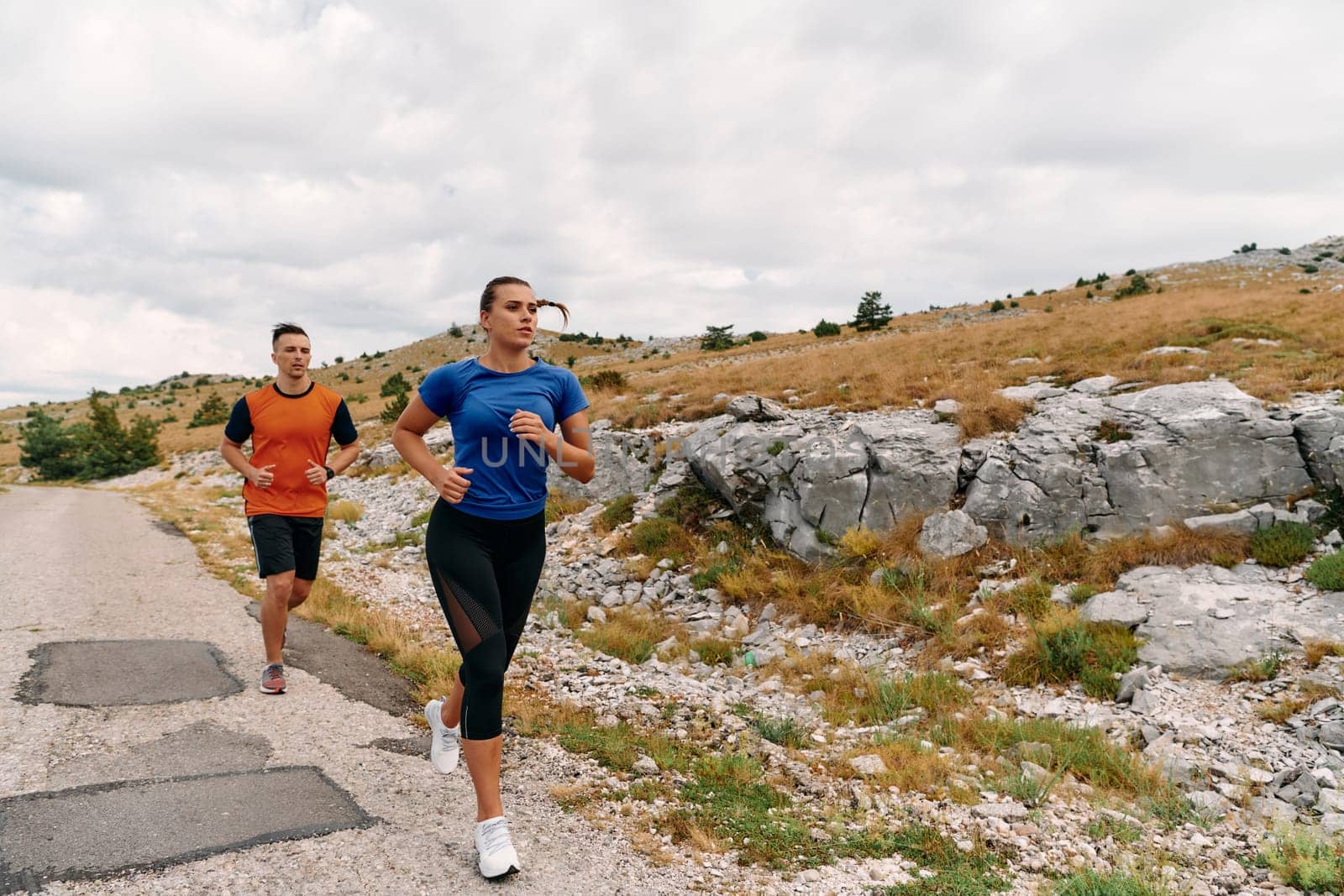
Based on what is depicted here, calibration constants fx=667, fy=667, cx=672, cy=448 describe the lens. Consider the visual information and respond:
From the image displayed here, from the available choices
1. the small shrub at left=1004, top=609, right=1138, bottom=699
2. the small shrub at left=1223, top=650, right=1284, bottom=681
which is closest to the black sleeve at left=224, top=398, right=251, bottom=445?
the small shrub at left=1004, top=609, right=1138, bottom=699

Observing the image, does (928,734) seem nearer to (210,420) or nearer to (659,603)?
(659,603)

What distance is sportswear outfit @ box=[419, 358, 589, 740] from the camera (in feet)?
10.8

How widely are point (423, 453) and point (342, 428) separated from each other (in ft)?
9.20

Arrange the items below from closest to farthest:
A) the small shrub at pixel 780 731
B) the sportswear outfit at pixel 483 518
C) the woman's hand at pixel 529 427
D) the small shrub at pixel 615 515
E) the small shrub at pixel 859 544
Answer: the woman's hand at pixel 529 427, the sportswear outfit at pixel 483 518, the small shrub at pixel 780 731, the small shrub at pixel 859 544, the small shrub at pixel 615 515

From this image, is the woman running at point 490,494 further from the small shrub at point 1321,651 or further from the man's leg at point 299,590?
the small shrub at point 1321,651

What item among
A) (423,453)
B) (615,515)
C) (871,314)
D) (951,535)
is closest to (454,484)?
(423,453)

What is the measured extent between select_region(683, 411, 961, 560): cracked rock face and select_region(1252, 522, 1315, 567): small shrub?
3.16m

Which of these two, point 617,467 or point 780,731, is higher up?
point 617,467

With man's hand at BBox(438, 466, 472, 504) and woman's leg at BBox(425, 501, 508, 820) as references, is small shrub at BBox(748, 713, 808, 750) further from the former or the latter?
man's hand at BBox(438, 466, 472, 504)

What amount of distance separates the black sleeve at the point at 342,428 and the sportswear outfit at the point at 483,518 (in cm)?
282

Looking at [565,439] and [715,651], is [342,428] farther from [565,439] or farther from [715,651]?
[715,651]

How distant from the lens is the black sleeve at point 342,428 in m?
5.79

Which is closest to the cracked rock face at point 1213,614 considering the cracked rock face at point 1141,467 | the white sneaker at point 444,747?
the cracked rock face at point 1141,467

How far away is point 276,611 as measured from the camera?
17.9 feet
